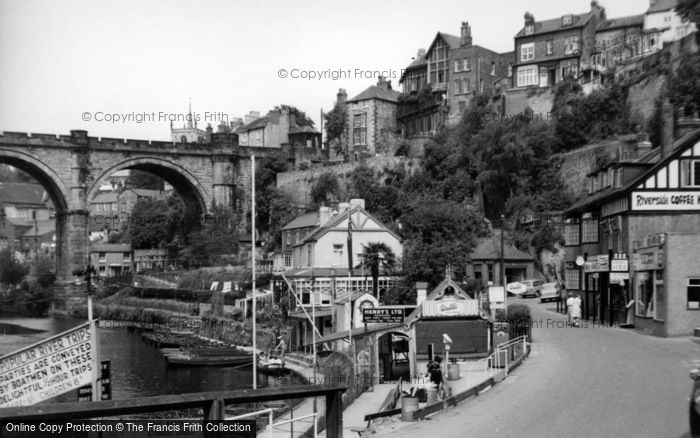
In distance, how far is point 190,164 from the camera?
89062 mm

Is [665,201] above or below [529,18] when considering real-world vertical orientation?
below

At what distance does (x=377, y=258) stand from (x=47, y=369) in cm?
3594

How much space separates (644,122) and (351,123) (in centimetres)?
3731

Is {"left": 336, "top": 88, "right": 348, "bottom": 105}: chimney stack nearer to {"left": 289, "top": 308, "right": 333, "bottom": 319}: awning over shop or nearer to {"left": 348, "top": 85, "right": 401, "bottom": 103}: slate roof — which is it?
{"left": 348, "top": 85, "right": 401, "bottom": 103}: slate roof

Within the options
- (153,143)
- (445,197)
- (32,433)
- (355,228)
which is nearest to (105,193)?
(153,143)

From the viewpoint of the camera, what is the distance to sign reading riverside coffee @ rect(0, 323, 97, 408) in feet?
32.8

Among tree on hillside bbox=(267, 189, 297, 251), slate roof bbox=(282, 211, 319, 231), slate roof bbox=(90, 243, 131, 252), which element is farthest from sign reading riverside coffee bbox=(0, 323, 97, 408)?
slate roof bbox=(90, 243, 131, 252)

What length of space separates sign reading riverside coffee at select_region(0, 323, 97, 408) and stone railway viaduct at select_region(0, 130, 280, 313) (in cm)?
7504

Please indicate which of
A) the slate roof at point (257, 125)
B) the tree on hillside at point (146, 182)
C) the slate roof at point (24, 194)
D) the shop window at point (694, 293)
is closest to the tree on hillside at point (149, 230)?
the slate roof at point (257, 125)

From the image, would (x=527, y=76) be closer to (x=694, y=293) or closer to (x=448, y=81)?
(x=448, y=81)

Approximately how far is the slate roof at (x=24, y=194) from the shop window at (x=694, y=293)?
4652 inches

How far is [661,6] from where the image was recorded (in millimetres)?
68688

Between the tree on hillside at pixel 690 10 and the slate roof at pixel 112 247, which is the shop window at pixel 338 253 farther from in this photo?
the slate roof at pixel 112 247

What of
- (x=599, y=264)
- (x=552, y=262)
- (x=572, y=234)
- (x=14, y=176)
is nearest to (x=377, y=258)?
(x=572, y=234)
